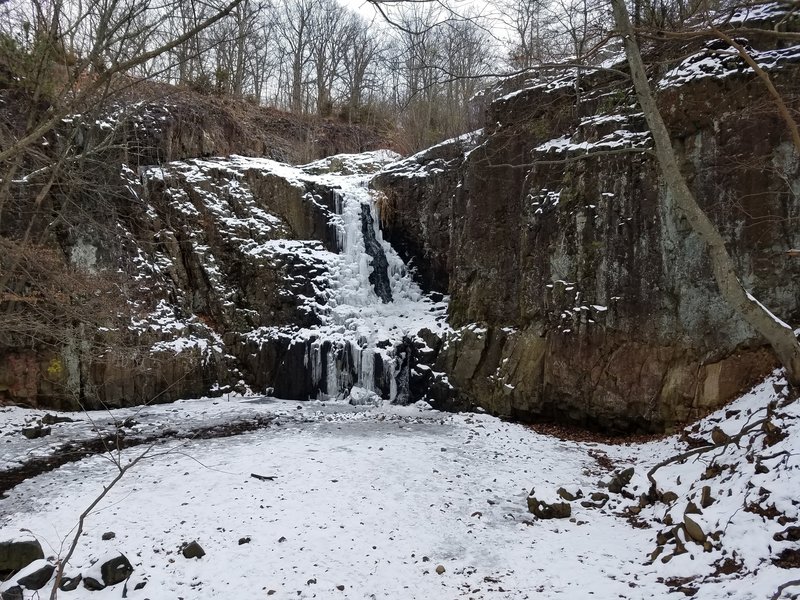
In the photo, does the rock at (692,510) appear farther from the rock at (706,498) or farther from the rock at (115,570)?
the rock at (115,570)

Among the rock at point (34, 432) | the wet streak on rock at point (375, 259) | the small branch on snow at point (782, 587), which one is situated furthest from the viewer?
the wet streak on rock at point (375, 259)

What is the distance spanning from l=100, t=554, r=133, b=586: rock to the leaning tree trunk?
23.3 feet

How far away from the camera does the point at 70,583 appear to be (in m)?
4.66

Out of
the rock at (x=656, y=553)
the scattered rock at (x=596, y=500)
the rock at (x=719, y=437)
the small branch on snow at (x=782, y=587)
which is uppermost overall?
the rock at (x=719, y=437)

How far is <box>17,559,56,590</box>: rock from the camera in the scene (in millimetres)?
4566

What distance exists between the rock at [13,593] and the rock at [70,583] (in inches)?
11.6

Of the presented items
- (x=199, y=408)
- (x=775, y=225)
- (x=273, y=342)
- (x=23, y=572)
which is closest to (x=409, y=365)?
(x=273, y=342)

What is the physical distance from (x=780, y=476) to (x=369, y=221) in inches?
495

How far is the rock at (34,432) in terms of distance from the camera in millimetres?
9164

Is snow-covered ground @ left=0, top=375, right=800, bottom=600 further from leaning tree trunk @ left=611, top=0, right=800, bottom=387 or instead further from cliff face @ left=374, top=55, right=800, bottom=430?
cliff face @ left=374, top=55, right=800, bottom=430

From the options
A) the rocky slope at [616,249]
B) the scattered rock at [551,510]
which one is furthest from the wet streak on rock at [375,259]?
the scattered rock at [551,510]

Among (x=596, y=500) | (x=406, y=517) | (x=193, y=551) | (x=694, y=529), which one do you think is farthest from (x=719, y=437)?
(x=193, y=551)

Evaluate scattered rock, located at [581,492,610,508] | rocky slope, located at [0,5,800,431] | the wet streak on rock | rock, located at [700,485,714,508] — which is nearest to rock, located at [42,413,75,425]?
rocky slope, located at [0,5,800,431]

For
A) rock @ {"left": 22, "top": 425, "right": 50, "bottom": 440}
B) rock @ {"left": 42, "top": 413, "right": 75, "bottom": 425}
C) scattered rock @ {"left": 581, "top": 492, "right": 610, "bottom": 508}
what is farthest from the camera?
rock @ {"left": 42, "top": 413, "right": 75, "bottom": 425}
